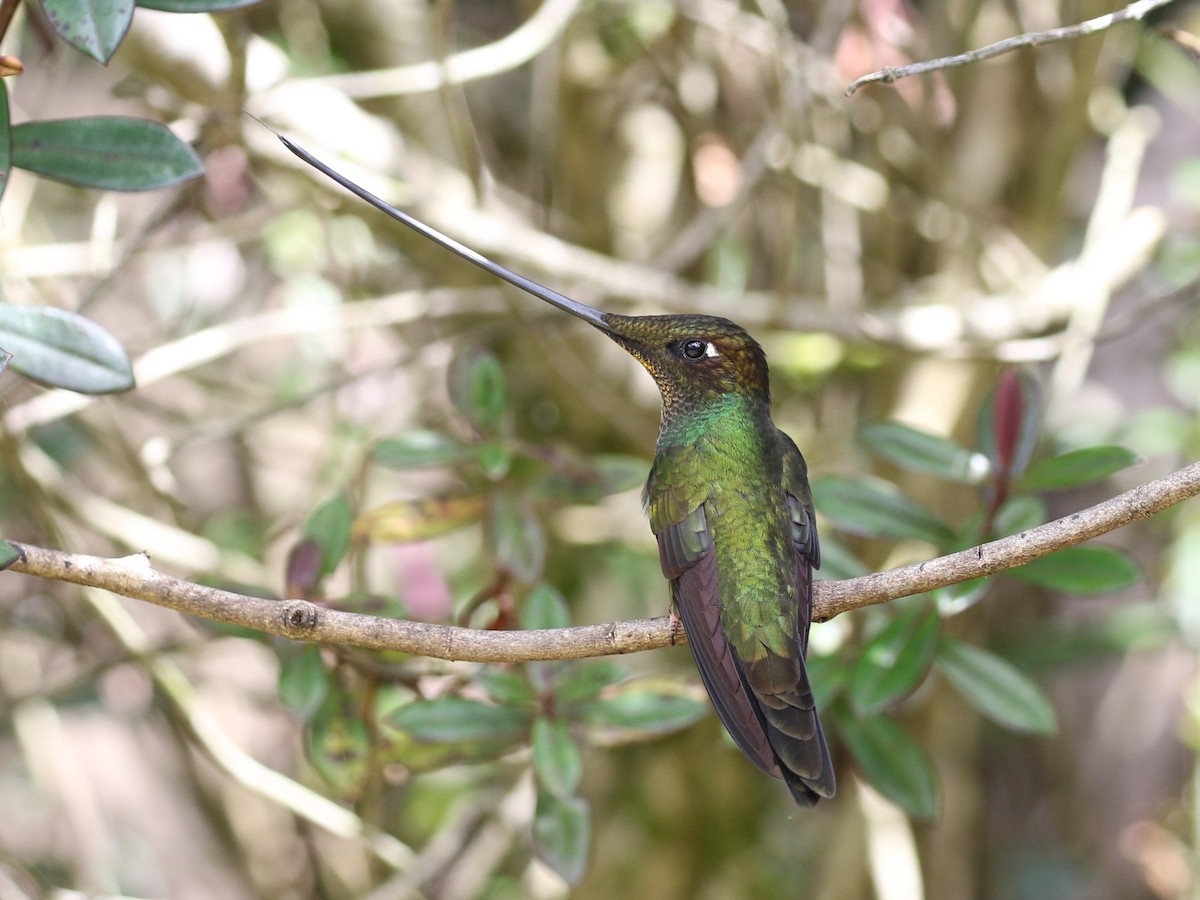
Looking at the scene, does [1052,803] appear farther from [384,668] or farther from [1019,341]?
[384,668]

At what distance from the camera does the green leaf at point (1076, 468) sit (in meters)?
2.06

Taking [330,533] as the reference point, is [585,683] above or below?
below

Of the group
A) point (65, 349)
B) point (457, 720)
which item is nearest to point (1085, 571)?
point (457, 720)

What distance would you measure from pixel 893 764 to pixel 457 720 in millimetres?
811

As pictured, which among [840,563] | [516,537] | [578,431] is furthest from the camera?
[578,431]

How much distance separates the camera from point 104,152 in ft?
5.88

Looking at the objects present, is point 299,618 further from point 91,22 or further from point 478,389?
point 478,389

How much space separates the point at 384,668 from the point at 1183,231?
2574 millimetres

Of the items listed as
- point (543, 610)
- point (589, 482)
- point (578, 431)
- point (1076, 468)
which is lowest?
point (578, 431)

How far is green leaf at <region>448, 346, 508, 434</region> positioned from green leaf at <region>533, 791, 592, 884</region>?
656 mm

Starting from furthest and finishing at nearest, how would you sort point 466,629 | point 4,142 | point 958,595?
point 958,595
point 4,142
point 466,629

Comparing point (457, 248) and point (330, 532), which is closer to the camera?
point (457, 248)

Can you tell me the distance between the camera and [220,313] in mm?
3941

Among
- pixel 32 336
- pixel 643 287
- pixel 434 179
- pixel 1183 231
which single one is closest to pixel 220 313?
pixel 434 179
